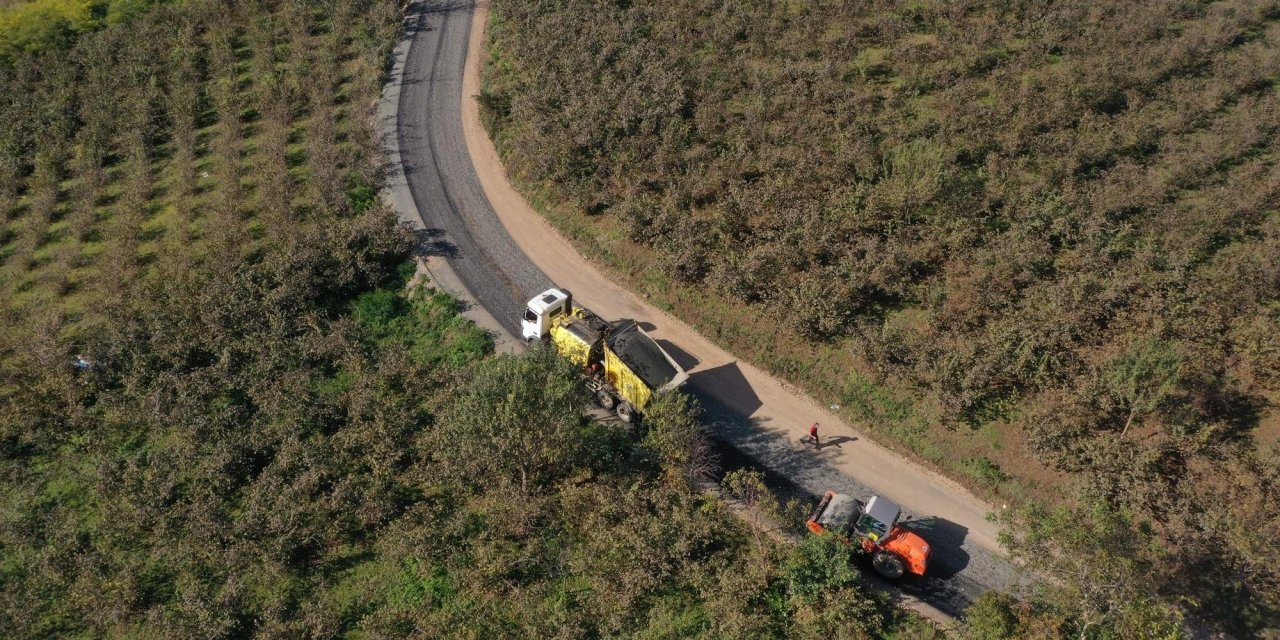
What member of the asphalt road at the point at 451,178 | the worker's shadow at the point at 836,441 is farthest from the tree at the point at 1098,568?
the asphalt road at the point at 451,178

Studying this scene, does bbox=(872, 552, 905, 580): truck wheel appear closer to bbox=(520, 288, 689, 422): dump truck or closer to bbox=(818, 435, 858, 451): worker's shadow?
bbox=(818, 435, 858, 451): worker's shadow

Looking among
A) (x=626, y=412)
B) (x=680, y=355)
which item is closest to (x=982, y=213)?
(x=680, y=355)

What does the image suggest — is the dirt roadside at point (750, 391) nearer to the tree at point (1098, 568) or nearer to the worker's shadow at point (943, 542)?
the worker's shadow at point (943, 542)

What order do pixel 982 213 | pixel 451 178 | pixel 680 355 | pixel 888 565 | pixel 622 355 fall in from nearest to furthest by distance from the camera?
pixel 888 565 < pixel 622 355 < pixel 680 355 < pixel 982 213 < pixel 451 178

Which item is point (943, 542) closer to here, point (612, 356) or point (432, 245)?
point (612, 356)

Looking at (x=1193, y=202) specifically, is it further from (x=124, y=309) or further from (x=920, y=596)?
(x=124, y=309)

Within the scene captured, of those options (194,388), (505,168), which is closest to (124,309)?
(194,388)

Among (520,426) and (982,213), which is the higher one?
(982,213)
